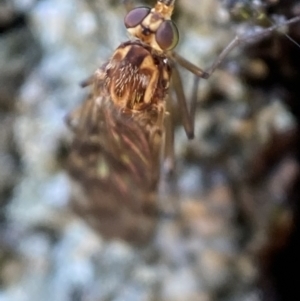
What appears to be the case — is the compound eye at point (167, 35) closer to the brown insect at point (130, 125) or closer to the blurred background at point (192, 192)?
the brown insect at point (130, 125)

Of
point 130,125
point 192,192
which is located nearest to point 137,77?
point 130,125

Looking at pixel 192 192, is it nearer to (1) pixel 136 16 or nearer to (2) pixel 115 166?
(2) pixel 115 166

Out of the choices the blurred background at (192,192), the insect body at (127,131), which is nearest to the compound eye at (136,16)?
the insect body at (127,131)

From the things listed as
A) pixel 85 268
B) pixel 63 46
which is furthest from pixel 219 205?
pixel 63 46

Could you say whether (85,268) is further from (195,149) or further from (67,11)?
(67,11)

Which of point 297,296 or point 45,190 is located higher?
point 45,190

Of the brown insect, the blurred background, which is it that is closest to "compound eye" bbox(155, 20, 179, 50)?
the brown insect
